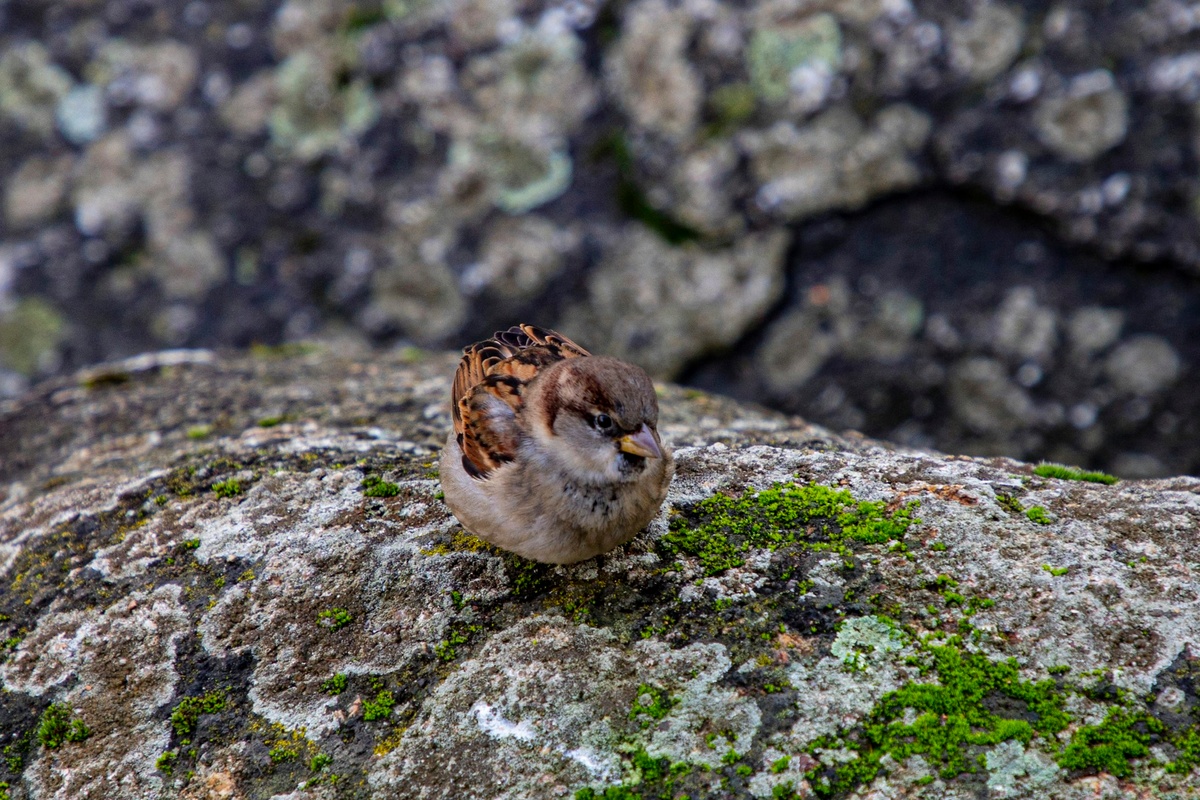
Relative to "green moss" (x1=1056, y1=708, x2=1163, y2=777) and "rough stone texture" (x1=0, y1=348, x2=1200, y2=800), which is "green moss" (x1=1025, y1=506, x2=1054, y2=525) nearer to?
"rough stone texture" (x1=0, y1=348, x2=1200, y2=800)

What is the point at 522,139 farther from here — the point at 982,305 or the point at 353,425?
the point at 982,305

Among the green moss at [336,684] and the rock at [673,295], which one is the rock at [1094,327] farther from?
the green moss at [336,684]

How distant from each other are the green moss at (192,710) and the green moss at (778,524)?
167 centimetres

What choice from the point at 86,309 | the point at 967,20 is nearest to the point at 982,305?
the point at 967,20

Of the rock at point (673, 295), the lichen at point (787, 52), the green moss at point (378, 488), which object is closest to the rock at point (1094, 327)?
the rock at point (673, 295)

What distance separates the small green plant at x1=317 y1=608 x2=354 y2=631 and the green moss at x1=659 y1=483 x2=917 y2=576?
1210 millimetres

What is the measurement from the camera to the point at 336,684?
320cm

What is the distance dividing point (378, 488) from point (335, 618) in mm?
759

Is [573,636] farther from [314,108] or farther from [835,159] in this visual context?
[314,108]

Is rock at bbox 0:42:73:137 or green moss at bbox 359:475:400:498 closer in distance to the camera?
green moss at bbox 359:475:400:498

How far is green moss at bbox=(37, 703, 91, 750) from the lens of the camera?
126 inches

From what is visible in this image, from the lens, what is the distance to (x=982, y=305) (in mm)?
6008

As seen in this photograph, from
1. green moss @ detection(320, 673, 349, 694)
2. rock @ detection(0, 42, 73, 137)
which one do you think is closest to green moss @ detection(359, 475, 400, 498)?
green moss @ detection(320, 673, 349, 694)

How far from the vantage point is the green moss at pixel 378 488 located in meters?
4.07
